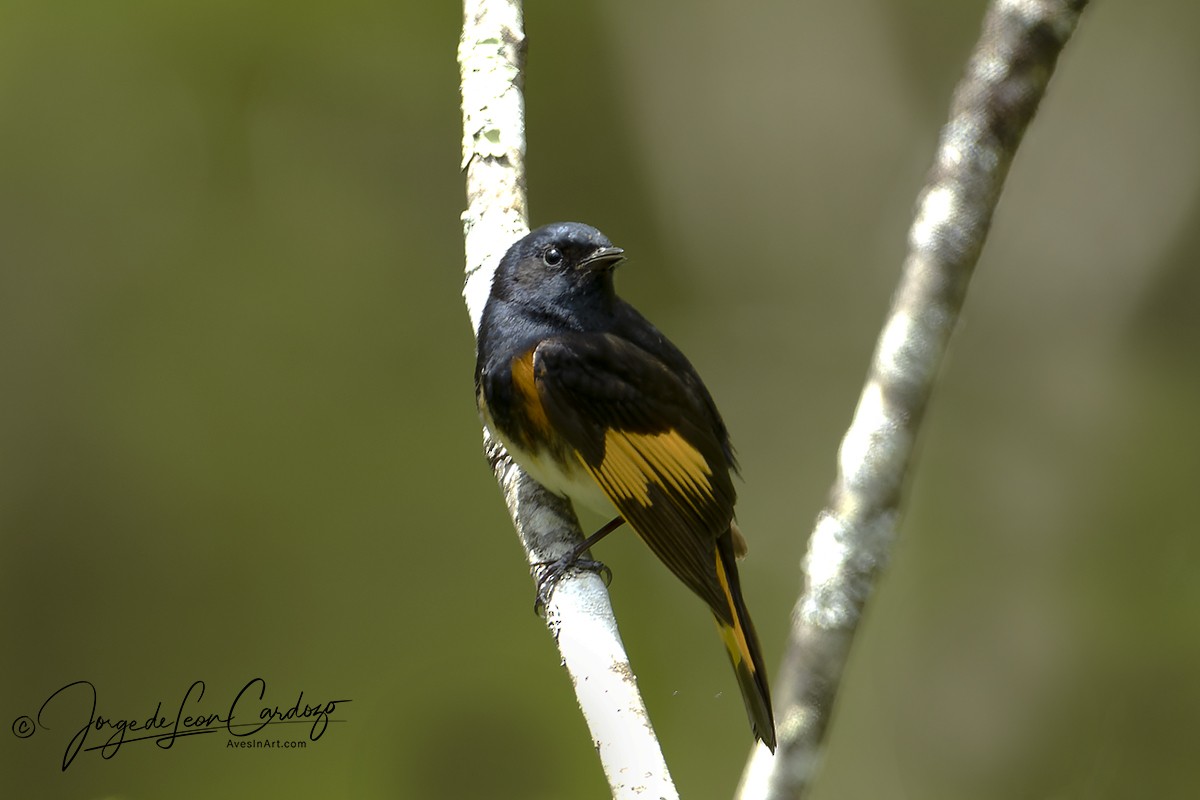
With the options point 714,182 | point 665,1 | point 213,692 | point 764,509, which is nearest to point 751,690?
point 213,692

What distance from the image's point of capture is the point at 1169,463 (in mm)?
5090

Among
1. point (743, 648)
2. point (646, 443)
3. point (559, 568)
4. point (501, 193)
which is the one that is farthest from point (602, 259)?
point (743, 648)

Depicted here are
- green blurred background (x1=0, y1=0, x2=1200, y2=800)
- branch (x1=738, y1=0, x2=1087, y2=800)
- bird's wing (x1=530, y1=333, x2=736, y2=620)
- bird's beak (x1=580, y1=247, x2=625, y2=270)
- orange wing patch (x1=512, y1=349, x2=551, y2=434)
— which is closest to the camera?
branch (x1=738, y1=0, x2=1087, y2=800)

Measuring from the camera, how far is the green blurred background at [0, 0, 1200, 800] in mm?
4746

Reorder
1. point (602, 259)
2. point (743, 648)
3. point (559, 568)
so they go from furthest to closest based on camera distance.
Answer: point (602, 259)
point (743, 648)
point (559, 568)

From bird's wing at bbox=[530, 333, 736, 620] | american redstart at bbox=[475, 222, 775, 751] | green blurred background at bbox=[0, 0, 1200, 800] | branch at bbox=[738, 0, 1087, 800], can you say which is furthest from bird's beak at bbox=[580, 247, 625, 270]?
green blurred background at bbox=[0, 0, 1200, 800]

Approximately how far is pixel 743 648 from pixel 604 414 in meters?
0.55

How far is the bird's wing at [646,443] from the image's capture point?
2.57 m

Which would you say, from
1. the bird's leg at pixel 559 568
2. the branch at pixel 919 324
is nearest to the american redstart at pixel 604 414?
the bird's leg at pixel 559 568

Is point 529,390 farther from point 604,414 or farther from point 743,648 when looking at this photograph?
point 743,648

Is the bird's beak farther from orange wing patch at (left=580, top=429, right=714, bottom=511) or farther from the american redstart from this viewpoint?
orange wing patch at (left=580, top=429, right=714, bottom=511)

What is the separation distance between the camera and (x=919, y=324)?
1.83 metres

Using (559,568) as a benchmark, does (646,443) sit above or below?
above

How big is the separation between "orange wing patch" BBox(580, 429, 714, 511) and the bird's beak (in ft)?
1.21
